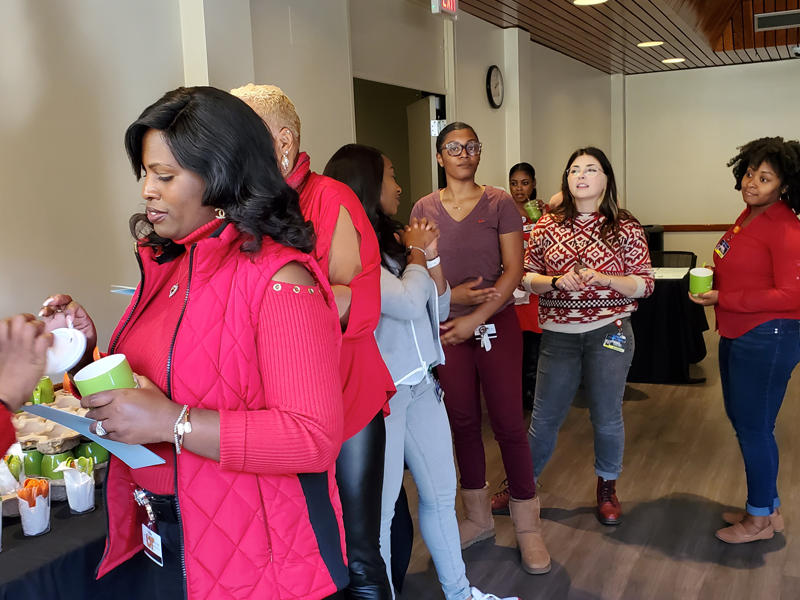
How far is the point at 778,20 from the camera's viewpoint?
7.12 meters

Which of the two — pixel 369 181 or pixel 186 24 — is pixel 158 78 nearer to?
pixel 186 24

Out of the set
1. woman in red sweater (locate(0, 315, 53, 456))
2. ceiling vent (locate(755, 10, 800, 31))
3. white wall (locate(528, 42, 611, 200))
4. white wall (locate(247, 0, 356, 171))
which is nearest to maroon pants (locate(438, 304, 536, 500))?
woman in red sweater (locate(0, 315, 53, 456))

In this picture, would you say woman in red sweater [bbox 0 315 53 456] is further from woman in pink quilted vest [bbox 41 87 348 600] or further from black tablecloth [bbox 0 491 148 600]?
black tablecloth [bbox 0 491 148 600]

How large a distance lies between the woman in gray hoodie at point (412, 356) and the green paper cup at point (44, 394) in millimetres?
960

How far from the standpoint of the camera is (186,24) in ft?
10.5

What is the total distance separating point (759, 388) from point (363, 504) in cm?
175

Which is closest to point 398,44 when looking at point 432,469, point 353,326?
point 432,469

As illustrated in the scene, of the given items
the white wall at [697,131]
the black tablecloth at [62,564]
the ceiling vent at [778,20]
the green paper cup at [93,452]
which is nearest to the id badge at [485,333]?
the green paper cup at [93,452]

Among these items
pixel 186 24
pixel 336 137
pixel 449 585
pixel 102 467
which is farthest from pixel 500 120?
pixel 102 467

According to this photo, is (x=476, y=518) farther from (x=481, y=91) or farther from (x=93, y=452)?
(x=481, y=91)

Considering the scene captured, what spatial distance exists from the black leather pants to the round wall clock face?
17.3 feet

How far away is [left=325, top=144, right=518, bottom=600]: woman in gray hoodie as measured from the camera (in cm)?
194

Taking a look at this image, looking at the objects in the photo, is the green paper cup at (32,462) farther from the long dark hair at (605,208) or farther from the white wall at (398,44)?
the white wall at (398,44)

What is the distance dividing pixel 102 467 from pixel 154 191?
0.81 metres
